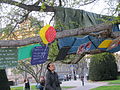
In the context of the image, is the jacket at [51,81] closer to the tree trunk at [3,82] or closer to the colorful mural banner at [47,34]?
the colorful mural banner at [47,34]

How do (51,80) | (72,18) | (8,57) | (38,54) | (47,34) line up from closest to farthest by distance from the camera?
(47,34)
(51,80)
(8,57)
(38,54)
(72,18)

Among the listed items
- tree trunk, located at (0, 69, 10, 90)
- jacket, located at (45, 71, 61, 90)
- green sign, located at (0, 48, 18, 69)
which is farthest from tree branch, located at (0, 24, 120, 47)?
tree trunk, located at (0, 69, 10, 90)

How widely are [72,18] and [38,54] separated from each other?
209cm

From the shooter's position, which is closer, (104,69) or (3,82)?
(3,82)

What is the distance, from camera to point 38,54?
6965 millimetres

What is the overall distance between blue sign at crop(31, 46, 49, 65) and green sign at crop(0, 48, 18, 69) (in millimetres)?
514

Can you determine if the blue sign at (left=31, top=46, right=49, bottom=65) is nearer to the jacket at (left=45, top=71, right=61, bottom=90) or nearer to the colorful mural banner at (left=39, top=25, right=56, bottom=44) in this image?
the jacket at (left=45, top=71, right=61, bottom=90)

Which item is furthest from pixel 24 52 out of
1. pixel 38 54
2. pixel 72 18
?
pixel 72 18

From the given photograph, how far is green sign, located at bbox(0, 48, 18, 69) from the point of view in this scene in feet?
21.4

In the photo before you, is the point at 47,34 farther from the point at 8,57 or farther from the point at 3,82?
the point at 3,82

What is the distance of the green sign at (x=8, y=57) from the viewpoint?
21.4 feet

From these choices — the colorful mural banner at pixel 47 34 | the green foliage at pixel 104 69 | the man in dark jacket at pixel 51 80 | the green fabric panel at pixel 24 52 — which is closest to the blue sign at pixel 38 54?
the green fabric panel at pixel 24 52

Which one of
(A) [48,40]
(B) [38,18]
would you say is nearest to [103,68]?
(B) [38,18]

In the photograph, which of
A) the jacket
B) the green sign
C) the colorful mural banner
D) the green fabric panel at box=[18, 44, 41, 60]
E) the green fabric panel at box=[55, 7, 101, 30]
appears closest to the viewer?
the colorful mural banner
